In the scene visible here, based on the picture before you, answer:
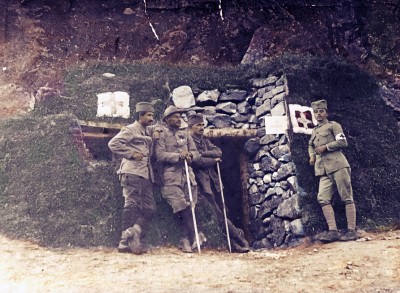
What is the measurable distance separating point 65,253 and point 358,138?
4.60 metres

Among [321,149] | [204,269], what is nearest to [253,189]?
[321,149]

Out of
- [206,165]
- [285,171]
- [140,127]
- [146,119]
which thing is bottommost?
[285,171]

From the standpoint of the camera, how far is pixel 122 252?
6.09 metres

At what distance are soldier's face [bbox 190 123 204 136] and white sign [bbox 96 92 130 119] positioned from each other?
1.02 m

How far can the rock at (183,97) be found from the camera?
7699 millimetres

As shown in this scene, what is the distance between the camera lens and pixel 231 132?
7672mm

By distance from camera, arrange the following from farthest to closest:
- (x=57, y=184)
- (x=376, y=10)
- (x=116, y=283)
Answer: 1. (x=376, y=10)
2. (x=57, y=184)
3. (x=116, y=283)

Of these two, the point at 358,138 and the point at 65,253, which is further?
the point at 358,138

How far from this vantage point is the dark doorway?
763 centimetres

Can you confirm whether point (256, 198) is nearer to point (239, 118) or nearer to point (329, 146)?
point (239, 118)

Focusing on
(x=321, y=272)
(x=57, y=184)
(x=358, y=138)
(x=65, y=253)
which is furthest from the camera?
(x=358, y=138)

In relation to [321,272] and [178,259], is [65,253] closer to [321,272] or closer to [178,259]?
[178,259]

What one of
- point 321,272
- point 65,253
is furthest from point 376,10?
point 65,253

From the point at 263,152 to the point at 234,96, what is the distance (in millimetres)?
1084
